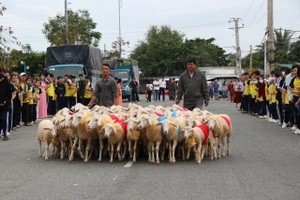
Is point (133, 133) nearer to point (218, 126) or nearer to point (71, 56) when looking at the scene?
point (218, 126)

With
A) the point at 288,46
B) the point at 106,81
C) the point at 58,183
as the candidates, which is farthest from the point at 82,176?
the point at 288,46

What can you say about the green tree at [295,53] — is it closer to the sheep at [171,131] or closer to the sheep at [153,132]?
the sheep at [171,131]

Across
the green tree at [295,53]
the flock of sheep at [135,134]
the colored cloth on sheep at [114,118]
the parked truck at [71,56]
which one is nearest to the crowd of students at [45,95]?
the parked truck at [71,56]

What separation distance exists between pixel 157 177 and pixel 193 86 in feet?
13.0

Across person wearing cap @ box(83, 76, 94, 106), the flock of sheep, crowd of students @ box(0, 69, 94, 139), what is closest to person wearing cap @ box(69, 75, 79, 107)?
crowd of students @ box(0, 69, 94, 139)

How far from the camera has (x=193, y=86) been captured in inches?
459

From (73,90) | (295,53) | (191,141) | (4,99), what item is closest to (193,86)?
(191,141)

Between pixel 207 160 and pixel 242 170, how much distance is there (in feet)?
4.26

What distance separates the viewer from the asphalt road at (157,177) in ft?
22.8

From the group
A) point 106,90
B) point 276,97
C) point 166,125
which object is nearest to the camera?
point 166,125

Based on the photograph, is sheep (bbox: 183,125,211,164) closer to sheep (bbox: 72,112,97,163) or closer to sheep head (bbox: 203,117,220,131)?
sheep head (bbox: 203,117,220,131)

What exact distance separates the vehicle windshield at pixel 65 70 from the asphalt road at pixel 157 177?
15535 millimetres

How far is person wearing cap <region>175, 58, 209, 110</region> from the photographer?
1166 centimetres

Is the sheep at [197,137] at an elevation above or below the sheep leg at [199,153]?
above
